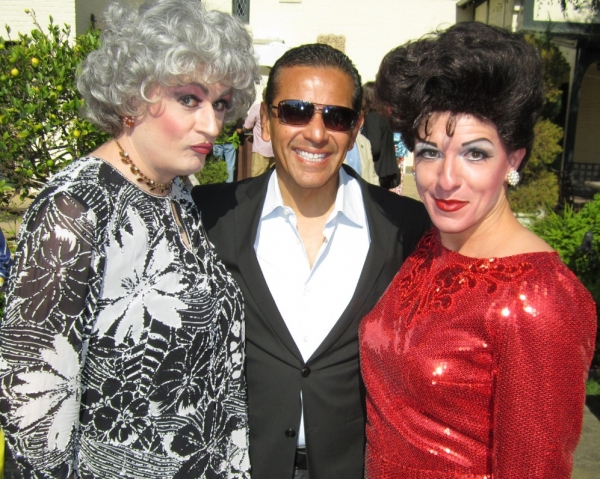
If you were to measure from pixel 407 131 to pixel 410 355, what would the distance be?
27.6 inches

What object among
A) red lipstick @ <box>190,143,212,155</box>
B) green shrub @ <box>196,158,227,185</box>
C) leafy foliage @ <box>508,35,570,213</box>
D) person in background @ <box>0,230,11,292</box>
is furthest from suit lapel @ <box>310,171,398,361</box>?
green shrub @ <box>196,158,227,185</box>

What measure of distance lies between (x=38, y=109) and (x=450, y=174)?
102 inches

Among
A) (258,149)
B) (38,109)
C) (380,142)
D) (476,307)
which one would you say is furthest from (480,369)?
(380,142)

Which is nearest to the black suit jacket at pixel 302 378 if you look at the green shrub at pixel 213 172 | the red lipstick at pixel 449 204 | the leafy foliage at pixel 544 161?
the red lipstick at pixel 449 204

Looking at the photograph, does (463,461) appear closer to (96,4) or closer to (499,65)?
(499,65)

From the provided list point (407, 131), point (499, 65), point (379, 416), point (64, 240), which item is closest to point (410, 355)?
point (379, 416)

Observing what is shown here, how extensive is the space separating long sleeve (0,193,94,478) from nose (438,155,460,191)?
0.98 m

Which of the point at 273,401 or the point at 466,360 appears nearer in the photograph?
the point at 466,360

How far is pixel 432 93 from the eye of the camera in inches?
69.7

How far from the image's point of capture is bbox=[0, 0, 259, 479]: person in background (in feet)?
5.02

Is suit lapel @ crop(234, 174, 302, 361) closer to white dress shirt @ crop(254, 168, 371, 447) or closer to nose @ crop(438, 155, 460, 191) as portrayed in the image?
white dress shirt @ crop(254, 168, 371, 447)

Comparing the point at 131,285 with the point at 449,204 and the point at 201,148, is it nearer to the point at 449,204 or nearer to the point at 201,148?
the point at 201,148

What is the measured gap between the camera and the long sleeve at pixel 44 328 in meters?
1.50

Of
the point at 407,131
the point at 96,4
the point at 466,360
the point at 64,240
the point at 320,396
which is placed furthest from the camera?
the point at 96,4
